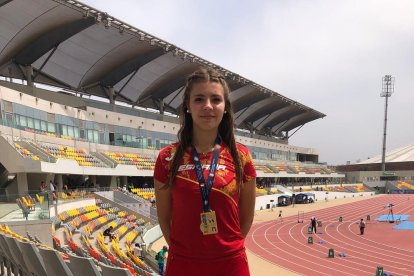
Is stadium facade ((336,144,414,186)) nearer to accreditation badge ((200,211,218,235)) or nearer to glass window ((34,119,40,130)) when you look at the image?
glass window ((34,119,40,130))

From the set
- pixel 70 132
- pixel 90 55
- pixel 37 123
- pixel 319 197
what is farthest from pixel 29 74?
pixel 319 197

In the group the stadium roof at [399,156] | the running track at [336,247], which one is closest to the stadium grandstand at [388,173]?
the stadium roof at [399,156]

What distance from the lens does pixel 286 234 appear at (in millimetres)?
27844

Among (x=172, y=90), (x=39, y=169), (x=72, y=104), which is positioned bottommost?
(x=39, y=169)

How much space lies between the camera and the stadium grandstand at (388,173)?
82625 mm

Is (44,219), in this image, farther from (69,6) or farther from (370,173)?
(370,173)

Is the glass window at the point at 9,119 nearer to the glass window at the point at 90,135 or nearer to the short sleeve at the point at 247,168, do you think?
the glass window at the point at 90,135

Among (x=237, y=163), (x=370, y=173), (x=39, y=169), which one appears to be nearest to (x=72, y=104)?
(x=39, y=169)

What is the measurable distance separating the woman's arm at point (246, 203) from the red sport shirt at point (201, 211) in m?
0.10

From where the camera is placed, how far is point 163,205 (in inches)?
99.6

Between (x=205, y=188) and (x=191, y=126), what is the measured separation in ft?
1.75

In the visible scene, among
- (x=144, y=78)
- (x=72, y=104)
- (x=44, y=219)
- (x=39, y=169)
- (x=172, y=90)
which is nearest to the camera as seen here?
(x=44, y=219)

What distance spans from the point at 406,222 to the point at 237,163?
1439 inches

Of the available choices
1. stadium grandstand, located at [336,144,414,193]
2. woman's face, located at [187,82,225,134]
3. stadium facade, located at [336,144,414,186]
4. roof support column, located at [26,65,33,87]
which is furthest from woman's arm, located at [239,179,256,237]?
stadium facade, located at [336,144,414,186]
